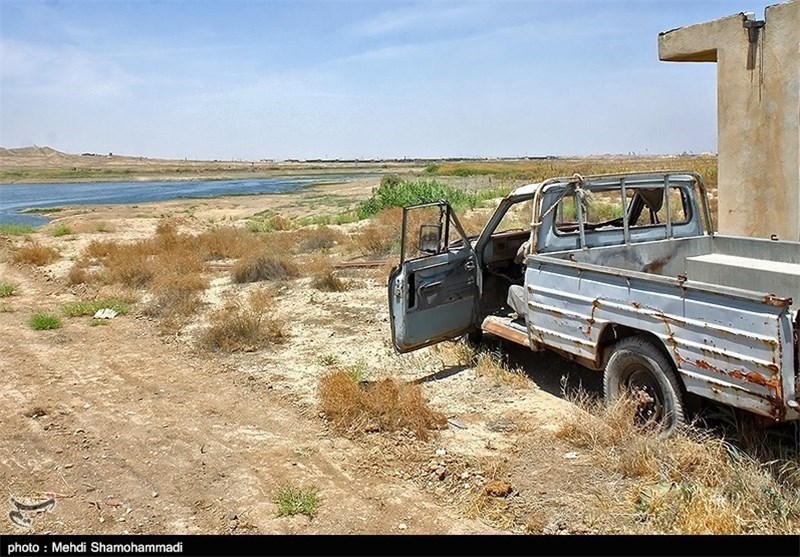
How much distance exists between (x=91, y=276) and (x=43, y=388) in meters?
8.03

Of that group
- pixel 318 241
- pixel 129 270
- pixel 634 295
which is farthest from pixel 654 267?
pixel 318 241

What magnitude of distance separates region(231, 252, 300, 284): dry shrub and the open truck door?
23.6 ft

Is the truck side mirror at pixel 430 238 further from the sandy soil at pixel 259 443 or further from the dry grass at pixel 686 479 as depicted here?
the dry grass at pixel 686 479

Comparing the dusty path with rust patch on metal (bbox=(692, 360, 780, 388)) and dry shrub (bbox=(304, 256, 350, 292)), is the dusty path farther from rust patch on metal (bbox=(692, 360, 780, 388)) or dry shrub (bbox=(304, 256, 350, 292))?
dry shrub (bbox=(304, 256, 350, 292))

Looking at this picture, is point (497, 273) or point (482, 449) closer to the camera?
point (482, 449)

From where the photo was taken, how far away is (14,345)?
383 inches

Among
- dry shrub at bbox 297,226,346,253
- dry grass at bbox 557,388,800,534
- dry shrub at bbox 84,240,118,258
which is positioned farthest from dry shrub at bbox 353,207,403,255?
dry grass at bbox 557,388,800,534

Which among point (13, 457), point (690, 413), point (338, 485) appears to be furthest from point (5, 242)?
point (690, 413)

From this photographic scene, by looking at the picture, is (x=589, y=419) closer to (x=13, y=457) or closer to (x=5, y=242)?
(x=13, y=457)

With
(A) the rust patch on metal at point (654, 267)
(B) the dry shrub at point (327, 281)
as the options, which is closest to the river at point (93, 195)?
(B) the dry shrub at point (327, 281)

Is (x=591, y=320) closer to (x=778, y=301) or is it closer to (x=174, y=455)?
(x=778, y=301)

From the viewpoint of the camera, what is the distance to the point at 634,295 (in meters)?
5.10

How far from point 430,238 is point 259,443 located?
7.83 ft

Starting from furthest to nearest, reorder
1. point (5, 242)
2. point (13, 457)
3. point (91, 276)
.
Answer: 1. point (5, 242)
2. point (91, 276)
3. point (13, 457)
